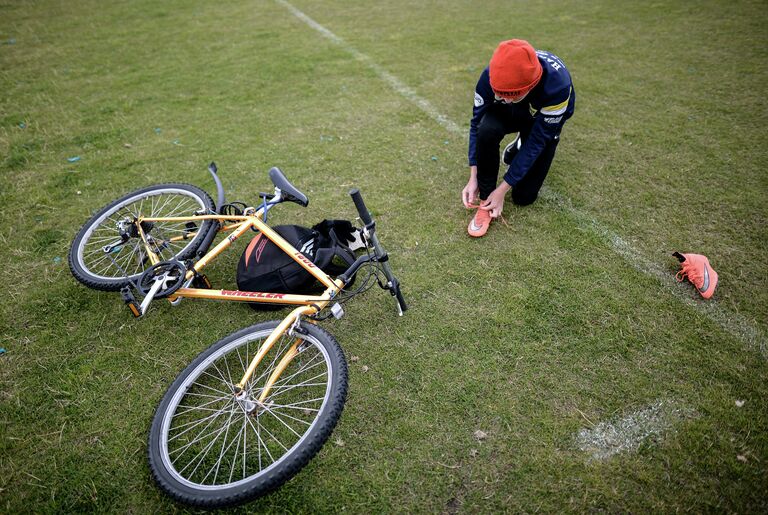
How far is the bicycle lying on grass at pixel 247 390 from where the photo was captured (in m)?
2.02

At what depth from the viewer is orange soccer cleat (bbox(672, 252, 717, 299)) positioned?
282 cm

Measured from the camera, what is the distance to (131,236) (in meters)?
3.10

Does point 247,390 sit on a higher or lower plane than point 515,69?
lower

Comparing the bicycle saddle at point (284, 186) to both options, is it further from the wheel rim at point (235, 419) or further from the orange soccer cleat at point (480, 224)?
the orange soccer cleat at point (480, 224)

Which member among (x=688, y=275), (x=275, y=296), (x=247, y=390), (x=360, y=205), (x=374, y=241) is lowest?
(x=247, y=390)

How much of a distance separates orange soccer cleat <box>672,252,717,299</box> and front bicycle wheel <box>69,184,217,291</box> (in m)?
3.61

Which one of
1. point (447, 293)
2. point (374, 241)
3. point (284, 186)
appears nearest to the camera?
point (374, 241)

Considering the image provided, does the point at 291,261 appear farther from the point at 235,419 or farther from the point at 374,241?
the point at 235,419

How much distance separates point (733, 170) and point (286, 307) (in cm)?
441

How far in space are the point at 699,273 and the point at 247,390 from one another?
126 inches

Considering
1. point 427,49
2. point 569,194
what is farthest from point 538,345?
point 427,49

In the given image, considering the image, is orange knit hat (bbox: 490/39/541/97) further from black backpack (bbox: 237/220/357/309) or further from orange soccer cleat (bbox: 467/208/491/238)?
black backpack (bbox: 237/220/357/309)

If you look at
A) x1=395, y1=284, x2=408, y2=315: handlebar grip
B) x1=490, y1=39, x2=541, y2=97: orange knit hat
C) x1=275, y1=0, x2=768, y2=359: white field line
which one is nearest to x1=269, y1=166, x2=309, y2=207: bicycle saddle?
x1=395, y1=284, x2=408, y2=315: handlebar grip

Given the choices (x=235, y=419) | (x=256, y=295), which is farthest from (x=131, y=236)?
(x=235, y=419)
